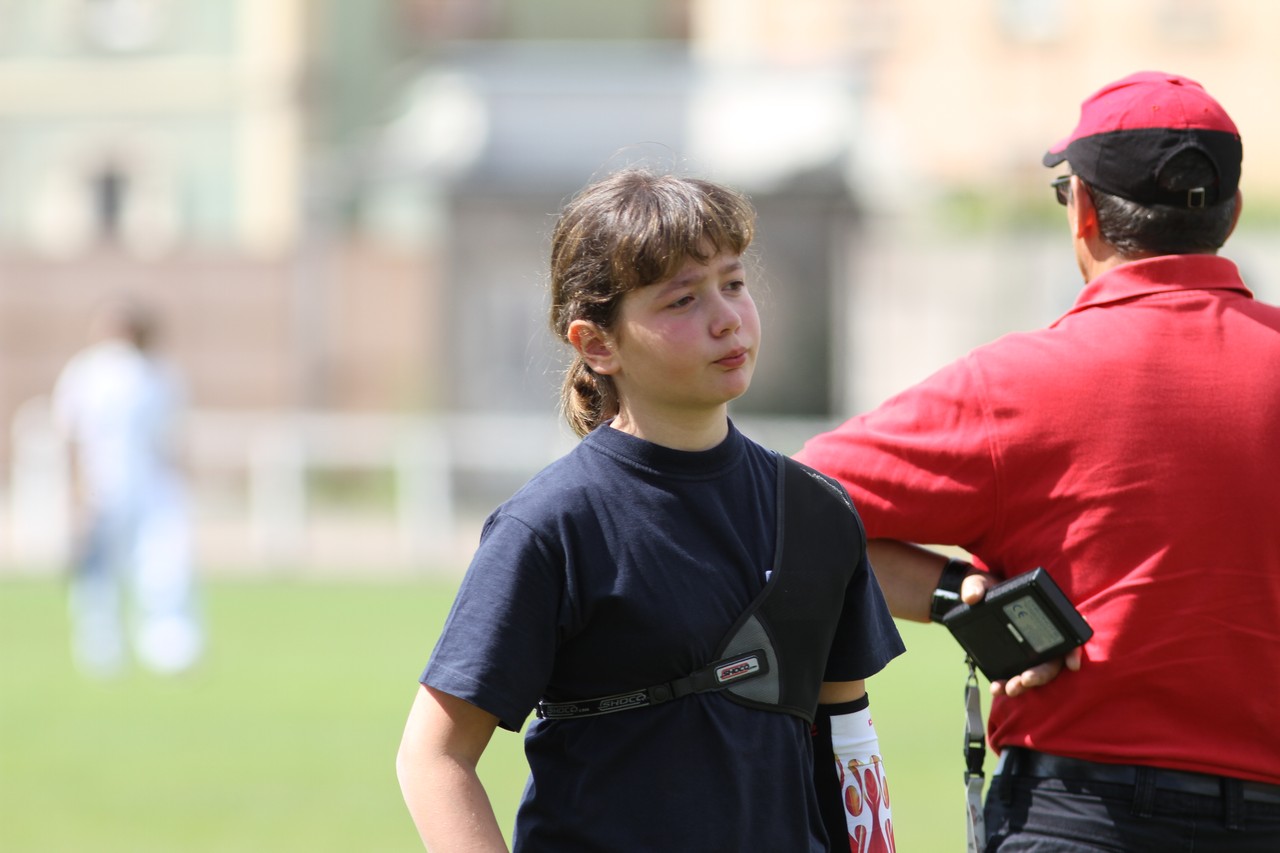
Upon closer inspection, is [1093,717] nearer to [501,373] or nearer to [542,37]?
[501,373]

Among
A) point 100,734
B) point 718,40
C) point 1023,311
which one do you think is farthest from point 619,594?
point 718,40

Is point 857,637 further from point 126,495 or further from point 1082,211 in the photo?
point 126,495

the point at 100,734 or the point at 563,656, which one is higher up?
the point at 563,656

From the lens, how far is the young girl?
2662mm

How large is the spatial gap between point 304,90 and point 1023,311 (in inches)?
580

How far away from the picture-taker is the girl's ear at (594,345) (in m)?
2.87

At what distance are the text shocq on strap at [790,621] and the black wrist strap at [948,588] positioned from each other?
0.36 metres

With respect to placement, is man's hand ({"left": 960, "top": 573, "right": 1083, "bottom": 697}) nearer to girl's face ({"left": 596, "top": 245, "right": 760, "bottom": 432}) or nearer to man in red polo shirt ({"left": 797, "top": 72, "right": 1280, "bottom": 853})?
man in red polo shirt ({"left": 797, "top": 72, "right": 1280, "bottom": 853})

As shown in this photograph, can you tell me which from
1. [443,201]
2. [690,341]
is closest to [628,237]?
[690,341]

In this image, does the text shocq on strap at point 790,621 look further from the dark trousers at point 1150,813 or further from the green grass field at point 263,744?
the green grass field at point 263,744

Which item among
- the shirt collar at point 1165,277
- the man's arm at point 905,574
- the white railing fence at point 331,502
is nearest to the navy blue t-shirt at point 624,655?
the man's arm at point 905,574

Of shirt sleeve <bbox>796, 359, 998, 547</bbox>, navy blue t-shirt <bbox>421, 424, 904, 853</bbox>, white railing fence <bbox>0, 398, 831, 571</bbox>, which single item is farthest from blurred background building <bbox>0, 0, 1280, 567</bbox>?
navy blue t-shirt <bbox>421, 424, 904, 853</bbox>

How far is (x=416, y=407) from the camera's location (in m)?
28.4

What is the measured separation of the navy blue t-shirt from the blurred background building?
1703 cm
